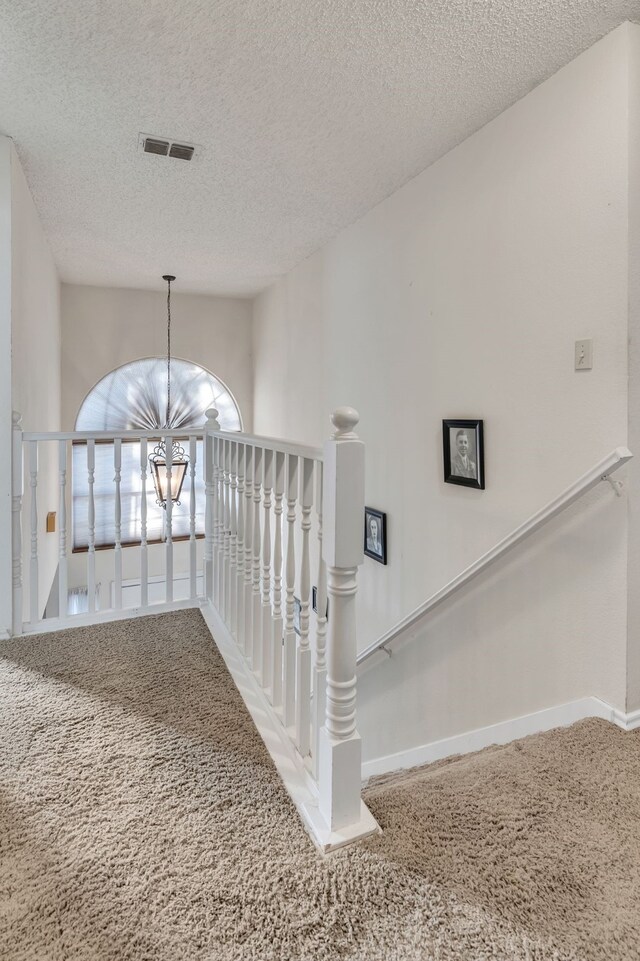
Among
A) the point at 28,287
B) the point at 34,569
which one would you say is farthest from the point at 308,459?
the point at 28,287

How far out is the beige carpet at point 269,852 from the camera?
965 millimetres

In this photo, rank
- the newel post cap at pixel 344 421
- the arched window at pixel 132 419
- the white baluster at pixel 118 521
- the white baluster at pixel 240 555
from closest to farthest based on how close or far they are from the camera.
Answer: the newel post cap at pixel 344 421 → the white baluster at pixel 240 555 → the white baluster at pixel 118 521 → the arched window at pixel 132 419

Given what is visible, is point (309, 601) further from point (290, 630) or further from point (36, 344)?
point (36, 344)

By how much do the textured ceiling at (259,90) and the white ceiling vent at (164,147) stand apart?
0.16ft

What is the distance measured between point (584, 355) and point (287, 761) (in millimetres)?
1633

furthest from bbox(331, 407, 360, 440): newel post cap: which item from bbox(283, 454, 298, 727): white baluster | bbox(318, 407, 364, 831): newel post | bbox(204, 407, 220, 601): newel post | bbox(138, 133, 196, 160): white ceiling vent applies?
bbox(138, 133, 196, 160): white ceiling vent

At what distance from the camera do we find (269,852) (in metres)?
1.16

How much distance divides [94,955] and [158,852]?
9.2 inches

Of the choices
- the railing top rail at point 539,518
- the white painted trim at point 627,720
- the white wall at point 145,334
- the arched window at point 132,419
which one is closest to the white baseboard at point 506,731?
the white painted trim at point 627,720

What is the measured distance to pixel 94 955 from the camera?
93 centimetres

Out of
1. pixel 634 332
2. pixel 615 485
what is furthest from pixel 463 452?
pixel 634 332

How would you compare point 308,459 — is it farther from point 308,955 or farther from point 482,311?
point 482,311

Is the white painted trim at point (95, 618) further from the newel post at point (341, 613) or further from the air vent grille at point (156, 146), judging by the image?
the air vent grille at point (156, 146)

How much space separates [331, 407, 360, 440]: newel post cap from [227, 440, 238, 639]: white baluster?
106cm
